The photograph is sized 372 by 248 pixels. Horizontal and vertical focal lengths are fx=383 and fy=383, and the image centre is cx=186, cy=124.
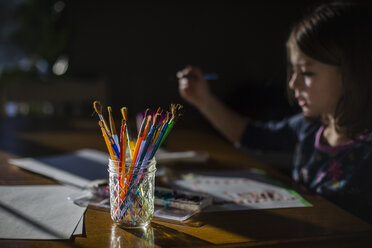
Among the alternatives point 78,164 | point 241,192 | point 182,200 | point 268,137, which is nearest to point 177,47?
point 268,137

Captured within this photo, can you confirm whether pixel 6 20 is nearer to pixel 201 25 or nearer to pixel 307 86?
pixel 201 25

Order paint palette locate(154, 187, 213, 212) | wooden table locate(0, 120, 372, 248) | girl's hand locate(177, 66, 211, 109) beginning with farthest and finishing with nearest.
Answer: girl's hand locate(177, 66, 211, 109) → paint palette locate(154, 187, 213, 212) → wooden table locate(0, 120, 372, 248)

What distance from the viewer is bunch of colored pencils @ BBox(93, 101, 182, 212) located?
58cm

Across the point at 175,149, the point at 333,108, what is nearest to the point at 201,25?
the point at 175,149

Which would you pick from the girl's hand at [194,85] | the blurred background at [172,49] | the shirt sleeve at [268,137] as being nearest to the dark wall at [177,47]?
the blurred background at [172,49]

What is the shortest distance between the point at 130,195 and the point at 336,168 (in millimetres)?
570

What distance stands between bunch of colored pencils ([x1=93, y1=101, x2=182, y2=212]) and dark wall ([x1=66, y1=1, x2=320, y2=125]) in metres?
2.85

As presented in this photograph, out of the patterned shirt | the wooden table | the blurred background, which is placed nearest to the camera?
the wooden table

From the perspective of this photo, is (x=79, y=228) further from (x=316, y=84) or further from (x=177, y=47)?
(x=177, y=47)

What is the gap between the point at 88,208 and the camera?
2.18ft

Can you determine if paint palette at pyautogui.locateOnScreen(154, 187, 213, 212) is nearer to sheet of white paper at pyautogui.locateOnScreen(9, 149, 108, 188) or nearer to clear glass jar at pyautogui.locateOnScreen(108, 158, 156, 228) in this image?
clear glass jar at pyautogui.locateOnScreen(108, 158, 156, 228)

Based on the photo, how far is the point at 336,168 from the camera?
0.93 m

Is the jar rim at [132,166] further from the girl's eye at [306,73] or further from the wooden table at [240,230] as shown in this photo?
the girl's eye at [306,73]

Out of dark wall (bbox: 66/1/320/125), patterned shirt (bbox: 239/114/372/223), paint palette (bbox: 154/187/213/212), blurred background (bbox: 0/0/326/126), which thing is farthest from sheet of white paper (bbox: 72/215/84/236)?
dark wall (bbox: 66/1/320/125)
